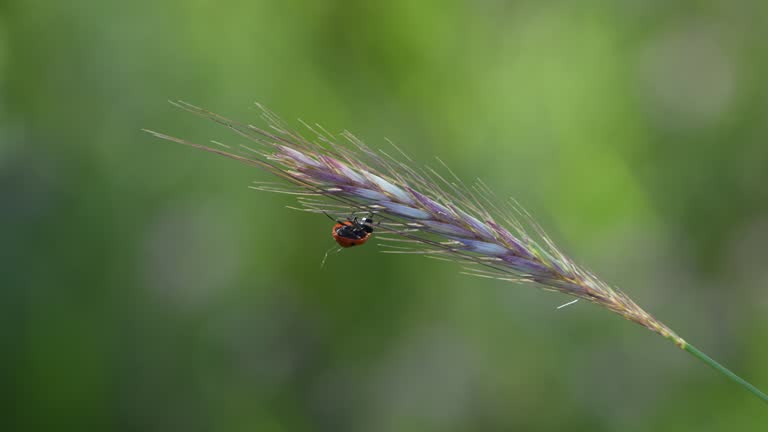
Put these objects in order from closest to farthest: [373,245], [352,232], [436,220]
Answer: [436,220], [352,232], [373,245]

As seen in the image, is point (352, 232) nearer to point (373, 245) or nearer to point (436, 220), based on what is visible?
point (436, 220)

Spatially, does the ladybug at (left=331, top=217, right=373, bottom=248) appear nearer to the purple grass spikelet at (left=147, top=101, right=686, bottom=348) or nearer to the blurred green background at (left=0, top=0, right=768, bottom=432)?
the purple grass spikelet at (left=147, top=101, right=686, bottom=348)

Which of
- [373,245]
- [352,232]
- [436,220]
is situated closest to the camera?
[436,220]

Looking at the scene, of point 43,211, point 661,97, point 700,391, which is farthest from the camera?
point 661,97

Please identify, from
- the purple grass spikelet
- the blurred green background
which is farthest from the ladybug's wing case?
the blurred green background

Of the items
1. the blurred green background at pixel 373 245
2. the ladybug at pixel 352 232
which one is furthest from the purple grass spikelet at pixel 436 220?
the blurred green background at pixel 373 245

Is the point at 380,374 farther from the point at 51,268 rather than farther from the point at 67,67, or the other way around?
the point at 67,67

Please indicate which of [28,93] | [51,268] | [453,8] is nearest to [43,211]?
[51,268]

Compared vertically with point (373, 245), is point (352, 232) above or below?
above

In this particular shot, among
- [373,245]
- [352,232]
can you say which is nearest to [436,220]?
[352,232]
